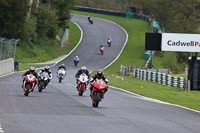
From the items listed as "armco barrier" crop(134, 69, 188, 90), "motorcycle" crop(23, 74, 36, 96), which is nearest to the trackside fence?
"armco barrier" crop(134, 69, 188, 90)

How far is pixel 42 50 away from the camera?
62.5 meters

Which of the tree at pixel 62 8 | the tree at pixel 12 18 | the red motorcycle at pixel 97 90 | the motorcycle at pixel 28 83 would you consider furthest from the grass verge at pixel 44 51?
the red motorcycle at pixel 97 90

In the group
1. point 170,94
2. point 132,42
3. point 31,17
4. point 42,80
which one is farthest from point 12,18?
point 42,80

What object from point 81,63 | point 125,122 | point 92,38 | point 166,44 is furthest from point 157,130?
point 92,38

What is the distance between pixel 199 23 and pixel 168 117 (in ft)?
290

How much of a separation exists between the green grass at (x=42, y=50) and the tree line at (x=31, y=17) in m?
1.17

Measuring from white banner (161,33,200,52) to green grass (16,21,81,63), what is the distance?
19850 millimetres

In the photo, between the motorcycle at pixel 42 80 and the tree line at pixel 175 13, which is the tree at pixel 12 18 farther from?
the tree line at pixel 175 13

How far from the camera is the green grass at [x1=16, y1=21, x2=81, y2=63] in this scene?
56281mm

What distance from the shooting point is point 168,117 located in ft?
50.3

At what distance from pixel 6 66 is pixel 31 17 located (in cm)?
2574

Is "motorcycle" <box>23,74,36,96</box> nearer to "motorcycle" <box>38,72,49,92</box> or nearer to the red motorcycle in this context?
"motorcycle" <box>38,72,49,92</box>

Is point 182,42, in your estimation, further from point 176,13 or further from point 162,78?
point 176,13

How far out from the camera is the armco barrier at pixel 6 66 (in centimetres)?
3531
